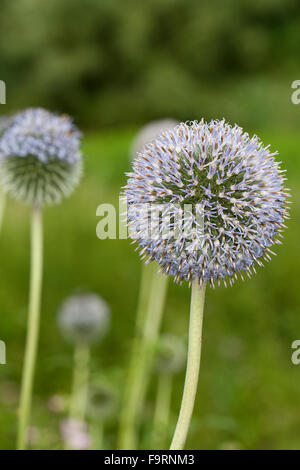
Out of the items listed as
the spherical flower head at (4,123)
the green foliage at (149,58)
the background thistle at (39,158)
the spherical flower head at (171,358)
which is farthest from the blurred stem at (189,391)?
the green foliage at (149,58)

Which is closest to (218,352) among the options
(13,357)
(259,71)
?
(13,357)

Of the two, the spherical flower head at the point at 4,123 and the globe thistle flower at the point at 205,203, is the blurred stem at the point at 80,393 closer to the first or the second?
the spherical flower head at the point at 4,123

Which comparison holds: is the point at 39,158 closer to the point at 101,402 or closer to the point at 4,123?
the point at 4,123

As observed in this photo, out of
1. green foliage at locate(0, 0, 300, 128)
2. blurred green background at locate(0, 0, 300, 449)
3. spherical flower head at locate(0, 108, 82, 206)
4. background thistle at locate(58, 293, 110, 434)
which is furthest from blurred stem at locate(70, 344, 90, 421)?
green foliage at locate(0, 0, 300, 128)

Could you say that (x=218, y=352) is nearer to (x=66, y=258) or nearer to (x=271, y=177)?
(x=66, y=258)

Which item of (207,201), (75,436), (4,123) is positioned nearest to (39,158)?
(4,123)

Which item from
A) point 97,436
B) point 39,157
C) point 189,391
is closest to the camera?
point 189,391
